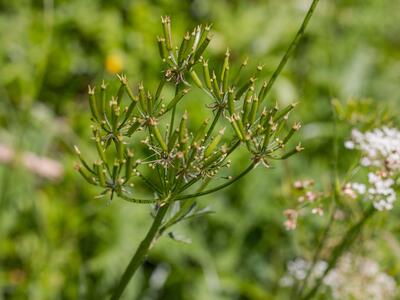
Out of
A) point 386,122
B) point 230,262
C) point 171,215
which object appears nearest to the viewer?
point 171,215

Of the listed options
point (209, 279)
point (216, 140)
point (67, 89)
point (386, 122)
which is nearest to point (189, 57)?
point (216, 140)

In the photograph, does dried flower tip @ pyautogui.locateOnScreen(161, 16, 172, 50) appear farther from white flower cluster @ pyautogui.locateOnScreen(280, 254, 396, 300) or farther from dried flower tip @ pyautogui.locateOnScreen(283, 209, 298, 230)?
white flower cluster @ pyautogui.locateOnScreen(280, 254, 396, 300)

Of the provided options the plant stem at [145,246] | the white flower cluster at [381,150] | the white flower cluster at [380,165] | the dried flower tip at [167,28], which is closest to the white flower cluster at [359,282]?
the white flower cluster at [380,165]

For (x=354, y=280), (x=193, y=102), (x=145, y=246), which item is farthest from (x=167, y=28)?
(x=193, y=102)

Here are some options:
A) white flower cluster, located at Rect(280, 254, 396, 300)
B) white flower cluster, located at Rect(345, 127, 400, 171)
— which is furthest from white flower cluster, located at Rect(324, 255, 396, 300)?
white flower cluster, located at Rect(345, 127, 400, 171)

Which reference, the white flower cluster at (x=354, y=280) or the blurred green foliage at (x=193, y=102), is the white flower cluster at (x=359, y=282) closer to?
the white flower cluster at (x=354, y=280)

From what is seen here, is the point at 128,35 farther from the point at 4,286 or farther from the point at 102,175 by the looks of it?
the point at 102,175
